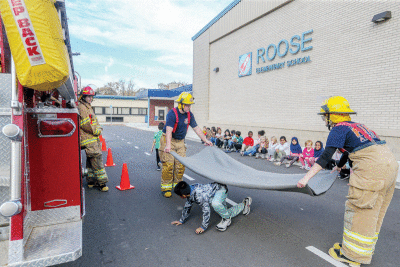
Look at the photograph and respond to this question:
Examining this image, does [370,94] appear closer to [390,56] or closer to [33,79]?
[390,56]

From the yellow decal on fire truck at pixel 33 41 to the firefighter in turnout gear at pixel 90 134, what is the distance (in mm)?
3533

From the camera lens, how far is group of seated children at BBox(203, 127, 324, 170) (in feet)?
28.9

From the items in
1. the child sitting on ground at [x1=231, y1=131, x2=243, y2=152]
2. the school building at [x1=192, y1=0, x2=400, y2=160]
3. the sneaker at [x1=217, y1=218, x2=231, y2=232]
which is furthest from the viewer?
the child sitting on ground at [x1=231, y1=131, x2=243, y2=152]

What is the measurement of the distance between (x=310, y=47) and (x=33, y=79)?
1310cm

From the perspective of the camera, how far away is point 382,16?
370 inches

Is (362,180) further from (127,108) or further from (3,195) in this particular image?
(127,108)

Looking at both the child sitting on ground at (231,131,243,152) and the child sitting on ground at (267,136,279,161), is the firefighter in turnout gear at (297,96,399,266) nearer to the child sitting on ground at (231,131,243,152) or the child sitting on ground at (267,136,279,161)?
the child sitting on ground at (267,136,279,161)

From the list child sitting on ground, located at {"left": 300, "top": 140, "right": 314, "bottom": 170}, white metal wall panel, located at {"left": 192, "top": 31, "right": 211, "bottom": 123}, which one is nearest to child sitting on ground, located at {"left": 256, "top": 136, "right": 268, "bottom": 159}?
child sitting on ground, located at {"left": 300, "top": 140, "right": 314, "bottom": 170}

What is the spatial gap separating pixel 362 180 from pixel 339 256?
1003 mm

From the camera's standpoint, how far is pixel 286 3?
14.2 metres

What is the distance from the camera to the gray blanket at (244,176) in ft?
11.0

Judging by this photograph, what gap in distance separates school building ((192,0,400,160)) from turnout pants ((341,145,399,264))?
7.71 metres

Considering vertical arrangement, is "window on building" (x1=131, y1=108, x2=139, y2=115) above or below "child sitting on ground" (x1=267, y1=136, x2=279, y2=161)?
above

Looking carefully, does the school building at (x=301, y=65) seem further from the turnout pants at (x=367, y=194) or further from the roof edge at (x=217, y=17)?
the turnout pants at (x=367, y=194)
